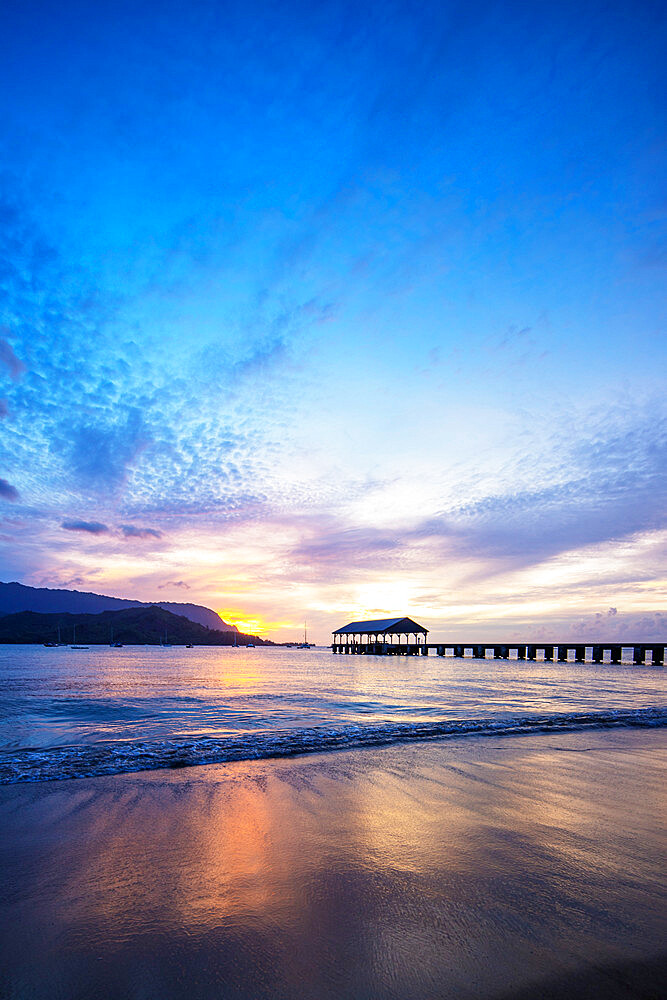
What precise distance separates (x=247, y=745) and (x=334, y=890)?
24.5 feet

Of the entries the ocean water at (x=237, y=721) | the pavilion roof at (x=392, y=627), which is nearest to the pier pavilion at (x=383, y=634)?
the pavilion roof at (x=392, y=627)

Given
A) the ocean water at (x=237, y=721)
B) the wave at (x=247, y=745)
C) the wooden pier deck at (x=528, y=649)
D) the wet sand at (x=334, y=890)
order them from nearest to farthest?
1. the wet sand at (x=334, y=890)
2. the wave at (x=247, y=745)
3. the ocean water at (x=237, y=721)
4. the wooden pier deck at (x=528, y=649)

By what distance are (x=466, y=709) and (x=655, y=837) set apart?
522 inches

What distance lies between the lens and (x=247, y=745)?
36.0ft

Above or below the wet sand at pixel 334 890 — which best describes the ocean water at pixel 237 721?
below

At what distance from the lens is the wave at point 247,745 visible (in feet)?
29.1

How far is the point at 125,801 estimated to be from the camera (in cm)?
686

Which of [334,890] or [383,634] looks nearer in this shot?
[334,890]

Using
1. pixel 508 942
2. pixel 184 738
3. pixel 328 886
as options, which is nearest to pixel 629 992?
pixel 508 942

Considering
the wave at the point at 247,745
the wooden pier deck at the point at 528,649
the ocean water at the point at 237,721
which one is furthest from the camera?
the wooden pier deck at the point at 528,649

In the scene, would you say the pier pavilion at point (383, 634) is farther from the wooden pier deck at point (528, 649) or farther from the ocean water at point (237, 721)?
the ocean water at point (237, 721)

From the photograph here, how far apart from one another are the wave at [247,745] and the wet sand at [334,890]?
50.1 inches

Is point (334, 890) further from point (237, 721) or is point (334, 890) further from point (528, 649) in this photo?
point (528, 649)

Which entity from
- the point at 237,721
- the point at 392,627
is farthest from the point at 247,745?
the point at 392,627
